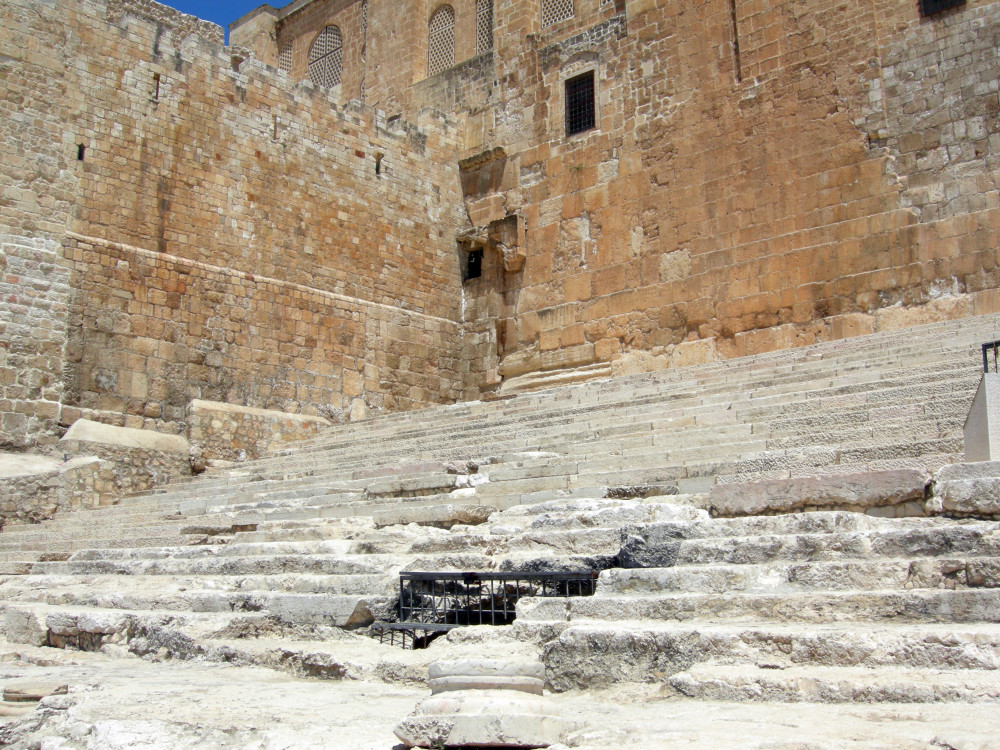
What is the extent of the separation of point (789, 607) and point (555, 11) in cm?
1485

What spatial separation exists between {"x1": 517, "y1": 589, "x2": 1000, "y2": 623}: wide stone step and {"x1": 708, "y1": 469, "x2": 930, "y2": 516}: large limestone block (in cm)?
Answer: 90

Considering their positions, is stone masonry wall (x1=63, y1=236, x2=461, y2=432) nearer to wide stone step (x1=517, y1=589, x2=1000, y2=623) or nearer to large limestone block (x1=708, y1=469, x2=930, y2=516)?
wide stone step (x1=517, y1=589, x2=1000, y2=623)

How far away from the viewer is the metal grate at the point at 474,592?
477 cm

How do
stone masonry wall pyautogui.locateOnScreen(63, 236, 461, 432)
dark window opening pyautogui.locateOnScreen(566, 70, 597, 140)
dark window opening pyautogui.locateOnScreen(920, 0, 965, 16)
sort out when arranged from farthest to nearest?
dark window opening pyautogui.locateOnScreen(566, 70, 597, 140) → stone masonry wall pyautogui.locateOnScreen(63, 236, 461, 432) → dark window opening pyautogui.locateOnScreen(920, 0, 965, 16)

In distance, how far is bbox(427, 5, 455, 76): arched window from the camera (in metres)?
19.0

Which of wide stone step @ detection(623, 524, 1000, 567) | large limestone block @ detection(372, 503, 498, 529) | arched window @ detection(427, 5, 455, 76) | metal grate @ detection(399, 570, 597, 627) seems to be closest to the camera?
wide stone step @ detection(623, 524, 1000, 567)

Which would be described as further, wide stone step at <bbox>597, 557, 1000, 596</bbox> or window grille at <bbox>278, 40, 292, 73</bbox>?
window grille at <bbox>278, 40, 292, 73</bbox>

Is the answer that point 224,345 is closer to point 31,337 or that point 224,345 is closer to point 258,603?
point 31,337

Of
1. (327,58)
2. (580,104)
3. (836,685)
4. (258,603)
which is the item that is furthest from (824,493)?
(327,58)

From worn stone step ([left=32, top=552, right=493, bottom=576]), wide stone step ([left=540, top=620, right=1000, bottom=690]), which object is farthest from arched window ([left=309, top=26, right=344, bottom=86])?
wide stone step ([left=540, top=620, right=1000, bottom=690])

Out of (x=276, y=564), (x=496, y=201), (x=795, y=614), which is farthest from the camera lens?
(x=496, y=201)

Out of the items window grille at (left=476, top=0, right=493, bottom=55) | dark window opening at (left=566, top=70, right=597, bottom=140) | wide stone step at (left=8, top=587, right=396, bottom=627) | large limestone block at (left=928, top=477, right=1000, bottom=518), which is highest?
window grille at (left=476, top=0, right=493, bottom=55)

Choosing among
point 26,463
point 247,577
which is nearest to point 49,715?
point 247,577

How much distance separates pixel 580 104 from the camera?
15203 millimetres
